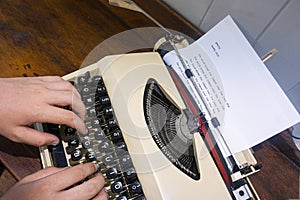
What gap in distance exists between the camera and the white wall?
2.12 ft

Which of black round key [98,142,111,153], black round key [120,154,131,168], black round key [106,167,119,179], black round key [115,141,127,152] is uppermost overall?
black round key [98,142,111,153]

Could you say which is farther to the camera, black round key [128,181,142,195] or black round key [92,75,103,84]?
black round key [92,75,103,84]

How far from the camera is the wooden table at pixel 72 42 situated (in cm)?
73

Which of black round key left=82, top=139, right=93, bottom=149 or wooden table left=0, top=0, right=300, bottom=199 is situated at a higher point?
wooden table left=0, top=0, right=300, bottom=199

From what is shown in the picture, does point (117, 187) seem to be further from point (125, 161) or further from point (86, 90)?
point (86, 90)

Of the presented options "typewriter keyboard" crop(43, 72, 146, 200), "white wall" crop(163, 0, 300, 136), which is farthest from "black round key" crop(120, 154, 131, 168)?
"white wall" crop(163, 0, 300, 136)

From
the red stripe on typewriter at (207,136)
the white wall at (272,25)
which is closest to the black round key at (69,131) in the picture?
the red stripe on typewriter at (207,136)

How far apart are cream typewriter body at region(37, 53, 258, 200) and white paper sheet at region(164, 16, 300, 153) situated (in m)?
0.05

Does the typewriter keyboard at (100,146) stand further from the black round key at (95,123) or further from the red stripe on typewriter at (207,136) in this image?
the red stripe on typewriter at (207,136)

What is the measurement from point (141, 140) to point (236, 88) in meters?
0.22

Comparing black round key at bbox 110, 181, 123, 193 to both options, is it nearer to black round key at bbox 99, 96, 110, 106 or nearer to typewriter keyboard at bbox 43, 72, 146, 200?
typewriter keyboard at bbox 43, 72, 146, 200

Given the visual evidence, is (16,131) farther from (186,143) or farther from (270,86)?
(270,86)

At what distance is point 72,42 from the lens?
814 mm

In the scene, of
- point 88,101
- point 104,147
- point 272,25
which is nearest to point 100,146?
point 104,147
